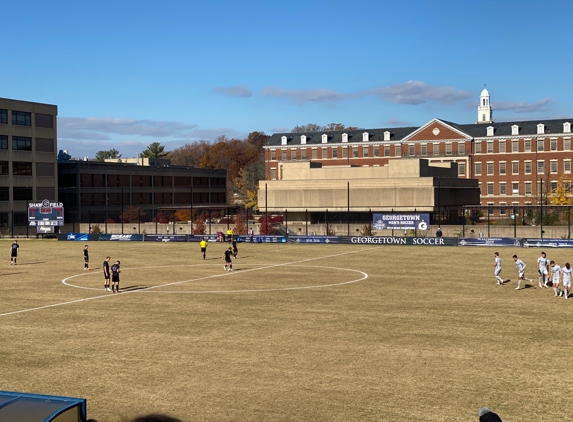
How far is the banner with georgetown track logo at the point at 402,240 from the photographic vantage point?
65.7m

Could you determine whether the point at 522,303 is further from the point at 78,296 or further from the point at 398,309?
the point at 78,296

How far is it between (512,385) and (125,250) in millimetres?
52571

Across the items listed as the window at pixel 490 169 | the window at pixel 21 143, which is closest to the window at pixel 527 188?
the window at pixel 490 169

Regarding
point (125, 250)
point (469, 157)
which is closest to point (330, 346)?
point (125, 250)

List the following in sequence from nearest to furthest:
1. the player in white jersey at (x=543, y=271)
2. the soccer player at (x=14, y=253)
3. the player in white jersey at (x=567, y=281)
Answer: the player in white jersey at (x=567, y=281) → the player in white jersey at (x=543, y=271) → the soccer player at (x=14, y=253)

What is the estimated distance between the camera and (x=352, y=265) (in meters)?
48.8

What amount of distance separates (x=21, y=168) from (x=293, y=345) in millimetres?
84018

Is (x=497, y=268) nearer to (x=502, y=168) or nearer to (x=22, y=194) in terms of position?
(x=22, y=194)

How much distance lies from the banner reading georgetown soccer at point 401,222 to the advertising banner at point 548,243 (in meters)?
11.2

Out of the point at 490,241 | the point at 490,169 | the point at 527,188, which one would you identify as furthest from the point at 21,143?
the point at 527,188

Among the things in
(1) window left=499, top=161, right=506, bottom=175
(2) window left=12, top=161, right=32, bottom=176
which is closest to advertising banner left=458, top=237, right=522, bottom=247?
(1) window left=499, top=161, right=506, bottom=175

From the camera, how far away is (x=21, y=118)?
96125mm

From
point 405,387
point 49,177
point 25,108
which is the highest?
point 25,108

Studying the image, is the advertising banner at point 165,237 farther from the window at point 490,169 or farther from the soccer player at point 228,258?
the window at point 490,169
